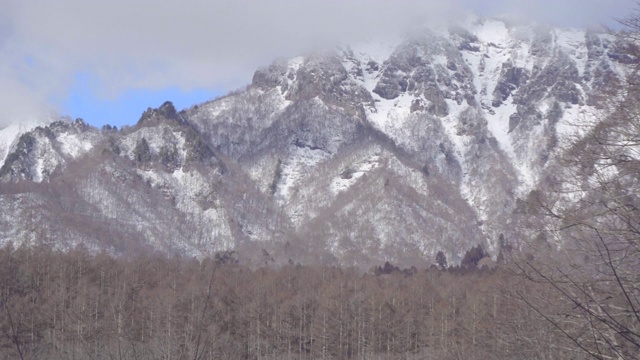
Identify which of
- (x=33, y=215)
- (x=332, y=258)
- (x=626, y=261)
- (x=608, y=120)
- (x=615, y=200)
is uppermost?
(x=608, y=120)

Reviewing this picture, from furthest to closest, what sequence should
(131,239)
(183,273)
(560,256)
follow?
(131,239)
(183,273)
(560,256)

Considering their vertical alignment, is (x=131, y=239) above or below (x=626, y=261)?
below

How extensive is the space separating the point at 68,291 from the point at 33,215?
8699cm

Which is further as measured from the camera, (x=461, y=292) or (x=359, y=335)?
(x=461, y=292)

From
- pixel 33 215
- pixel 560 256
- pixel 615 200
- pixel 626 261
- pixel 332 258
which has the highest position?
pixel 615 200

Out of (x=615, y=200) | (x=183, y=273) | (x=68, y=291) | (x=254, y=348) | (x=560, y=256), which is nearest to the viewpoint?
(x=615, y=200)

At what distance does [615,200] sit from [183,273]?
367ft

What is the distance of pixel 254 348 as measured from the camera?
8488cm

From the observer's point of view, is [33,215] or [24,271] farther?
[33,215]

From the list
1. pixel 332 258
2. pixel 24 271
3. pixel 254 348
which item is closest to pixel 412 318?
pixel 254 348

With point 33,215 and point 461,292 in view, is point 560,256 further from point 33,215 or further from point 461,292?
point 33,215

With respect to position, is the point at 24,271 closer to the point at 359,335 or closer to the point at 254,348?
the point at 254,348

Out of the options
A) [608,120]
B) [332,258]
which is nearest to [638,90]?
[608,120]

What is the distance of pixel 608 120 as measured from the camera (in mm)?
10938
